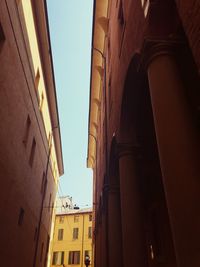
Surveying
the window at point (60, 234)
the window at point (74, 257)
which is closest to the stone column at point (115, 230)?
the window at point (74, 257)

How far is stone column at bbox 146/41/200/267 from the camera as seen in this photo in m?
2.46

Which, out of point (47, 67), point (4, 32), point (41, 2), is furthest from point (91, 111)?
point (4, 32)

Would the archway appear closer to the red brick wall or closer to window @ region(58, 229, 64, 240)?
the red brick wall

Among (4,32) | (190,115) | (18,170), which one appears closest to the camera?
(190,115)

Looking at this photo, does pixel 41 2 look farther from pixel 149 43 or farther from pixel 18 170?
pixel 149 43

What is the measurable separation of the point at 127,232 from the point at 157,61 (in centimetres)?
385

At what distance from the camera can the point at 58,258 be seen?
119ft

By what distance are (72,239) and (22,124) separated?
3185 centimetres

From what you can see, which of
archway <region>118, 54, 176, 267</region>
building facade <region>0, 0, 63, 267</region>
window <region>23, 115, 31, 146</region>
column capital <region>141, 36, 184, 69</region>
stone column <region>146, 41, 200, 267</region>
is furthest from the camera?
window <region>23, 115, 31, 146</region>

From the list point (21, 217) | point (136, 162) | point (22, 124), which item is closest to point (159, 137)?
point (136, 162)

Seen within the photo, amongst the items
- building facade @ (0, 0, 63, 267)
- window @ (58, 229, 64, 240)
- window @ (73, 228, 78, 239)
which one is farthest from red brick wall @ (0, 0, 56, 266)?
window @ (58, 229, 64, 240)

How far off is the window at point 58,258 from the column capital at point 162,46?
38594mm

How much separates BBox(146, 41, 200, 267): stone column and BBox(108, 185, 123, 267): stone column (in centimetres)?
606

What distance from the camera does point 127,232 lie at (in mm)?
5539
